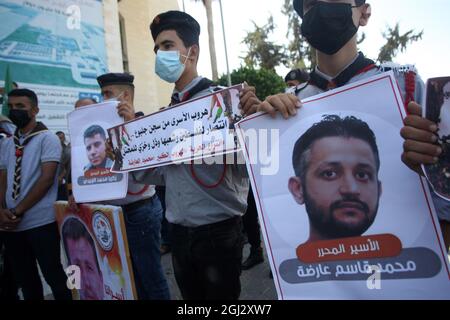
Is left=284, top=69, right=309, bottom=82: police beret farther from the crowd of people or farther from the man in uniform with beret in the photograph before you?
the man in uniform with beret

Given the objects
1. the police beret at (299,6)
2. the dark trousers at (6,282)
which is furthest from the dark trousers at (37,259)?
the police beret at (299,6)

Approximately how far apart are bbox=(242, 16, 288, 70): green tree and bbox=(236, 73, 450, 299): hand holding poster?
2651cm

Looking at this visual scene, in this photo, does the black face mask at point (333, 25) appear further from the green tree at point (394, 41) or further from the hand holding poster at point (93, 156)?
the green tree at point (394, 41)

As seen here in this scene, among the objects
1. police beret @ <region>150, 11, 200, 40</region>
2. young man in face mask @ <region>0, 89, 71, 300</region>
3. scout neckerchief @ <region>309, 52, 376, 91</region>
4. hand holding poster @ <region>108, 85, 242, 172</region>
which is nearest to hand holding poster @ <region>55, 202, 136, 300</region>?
young man in face mask @ <region>0, 89, 71, 300</region>

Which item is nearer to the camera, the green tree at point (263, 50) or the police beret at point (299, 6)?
the police beret at point (299, 6)

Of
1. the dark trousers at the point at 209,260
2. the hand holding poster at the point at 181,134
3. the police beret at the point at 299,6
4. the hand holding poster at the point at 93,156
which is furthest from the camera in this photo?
the hand holding poster at the point at 93,156

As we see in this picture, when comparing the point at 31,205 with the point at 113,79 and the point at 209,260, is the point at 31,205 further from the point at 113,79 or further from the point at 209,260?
the point at 209,260

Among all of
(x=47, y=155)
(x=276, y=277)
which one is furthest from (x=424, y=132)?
(x=47, y=155)

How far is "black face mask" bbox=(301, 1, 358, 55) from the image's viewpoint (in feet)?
3.89

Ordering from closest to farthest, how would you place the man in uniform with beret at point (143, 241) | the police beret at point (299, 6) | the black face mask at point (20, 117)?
1. the police beret at point (299, 6)
2. the man in uniform with beret at point (143, 241)
3. the black face mask at point (20, 117)

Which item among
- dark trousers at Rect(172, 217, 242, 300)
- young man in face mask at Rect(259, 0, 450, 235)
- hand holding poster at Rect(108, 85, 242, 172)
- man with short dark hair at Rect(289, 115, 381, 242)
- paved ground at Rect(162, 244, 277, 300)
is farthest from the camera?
paved ground at Rect(162, 244, 277, 300)

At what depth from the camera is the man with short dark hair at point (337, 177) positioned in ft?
3.29

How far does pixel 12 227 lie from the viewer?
2.46m

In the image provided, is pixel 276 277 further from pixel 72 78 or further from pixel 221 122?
pixel 72 78
